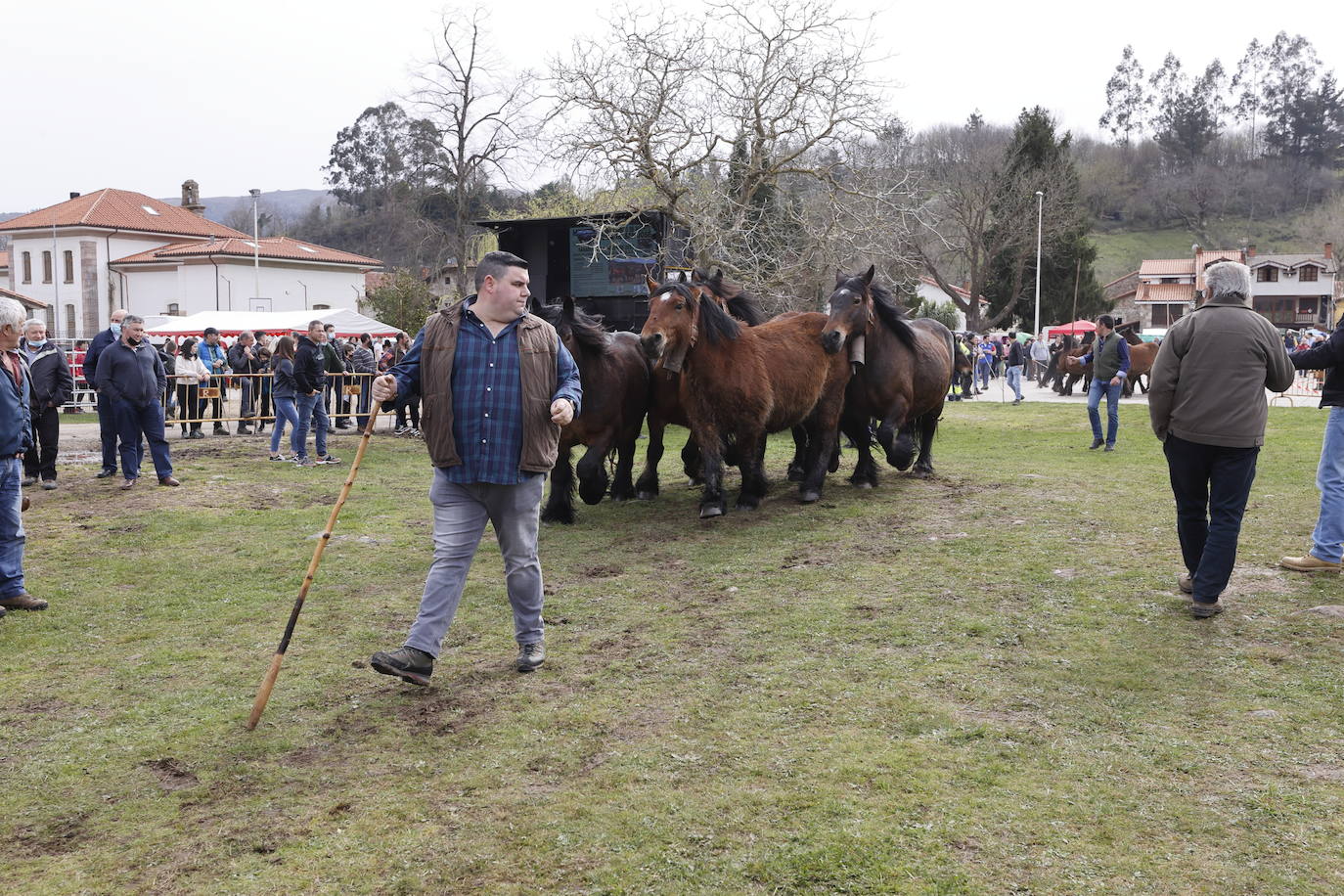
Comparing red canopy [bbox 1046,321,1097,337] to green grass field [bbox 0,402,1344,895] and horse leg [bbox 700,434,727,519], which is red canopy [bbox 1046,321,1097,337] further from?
green grass field [bbox 0,402,1344,895]

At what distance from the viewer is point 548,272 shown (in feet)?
79.3

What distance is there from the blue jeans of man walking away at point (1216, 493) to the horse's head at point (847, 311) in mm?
4069

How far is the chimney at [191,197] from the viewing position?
69.0 metres

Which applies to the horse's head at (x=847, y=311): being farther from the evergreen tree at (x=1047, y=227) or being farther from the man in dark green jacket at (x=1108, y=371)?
the evergreen tree at (x=1047, y=227)

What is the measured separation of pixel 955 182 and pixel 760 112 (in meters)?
42.8

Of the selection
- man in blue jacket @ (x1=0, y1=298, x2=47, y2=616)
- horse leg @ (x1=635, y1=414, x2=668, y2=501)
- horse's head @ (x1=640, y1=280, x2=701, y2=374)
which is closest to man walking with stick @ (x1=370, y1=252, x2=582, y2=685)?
man in blue jacket @ (x1=0, y1=298, x2=47, y2=616)

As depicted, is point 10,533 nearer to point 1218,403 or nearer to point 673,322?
point 673,322

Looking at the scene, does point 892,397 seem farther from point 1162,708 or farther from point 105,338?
point 105,338

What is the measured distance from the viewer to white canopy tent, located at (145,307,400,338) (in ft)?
103

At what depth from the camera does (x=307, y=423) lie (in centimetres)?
1447

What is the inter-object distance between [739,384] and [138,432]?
7.36 metres

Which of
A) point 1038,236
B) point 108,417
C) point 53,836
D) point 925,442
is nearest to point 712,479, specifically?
point 925,442

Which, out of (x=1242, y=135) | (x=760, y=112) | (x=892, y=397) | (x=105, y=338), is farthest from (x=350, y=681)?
(x=1242, y=135)

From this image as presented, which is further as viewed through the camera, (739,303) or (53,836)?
(739,303)
